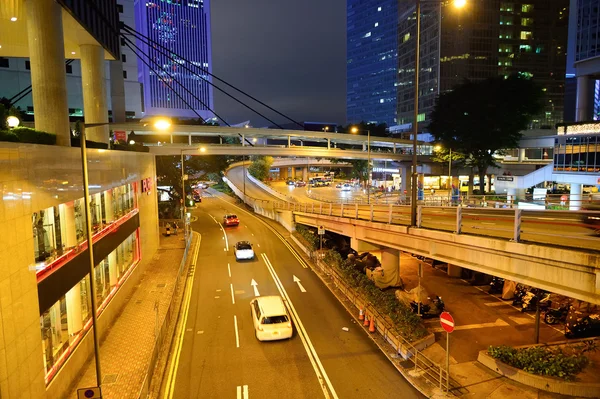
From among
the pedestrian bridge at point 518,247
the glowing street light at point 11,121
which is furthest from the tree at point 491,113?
the glowing street light at point 11,121

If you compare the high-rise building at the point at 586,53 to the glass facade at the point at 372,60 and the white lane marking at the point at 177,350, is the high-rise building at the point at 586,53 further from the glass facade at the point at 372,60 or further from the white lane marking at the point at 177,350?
the glass facade at the point at 372,60

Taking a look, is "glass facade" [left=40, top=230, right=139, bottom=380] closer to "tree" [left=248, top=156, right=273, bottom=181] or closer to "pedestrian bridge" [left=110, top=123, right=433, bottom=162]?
"pedestrian bridge" [left=110, top=123, right=433, bottom=162]

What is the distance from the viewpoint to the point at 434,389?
38.1 feet

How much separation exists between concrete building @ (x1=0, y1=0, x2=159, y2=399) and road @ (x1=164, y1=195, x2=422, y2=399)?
3833mm

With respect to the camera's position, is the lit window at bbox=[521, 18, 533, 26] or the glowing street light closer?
the glowing street light

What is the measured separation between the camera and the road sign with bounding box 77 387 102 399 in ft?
28.9

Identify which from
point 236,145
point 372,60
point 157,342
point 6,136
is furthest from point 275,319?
point 372,60

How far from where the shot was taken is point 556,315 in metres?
17.1

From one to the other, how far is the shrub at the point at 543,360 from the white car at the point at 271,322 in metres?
7.47

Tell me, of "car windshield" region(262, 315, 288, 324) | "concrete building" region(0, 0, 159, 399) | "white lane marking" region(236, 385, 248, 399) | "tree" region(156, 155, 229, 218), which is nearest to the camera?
"concrete building" region(0, 0, 159, 399)

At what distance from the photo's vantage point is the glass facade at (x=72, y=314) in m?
Result: 11.3

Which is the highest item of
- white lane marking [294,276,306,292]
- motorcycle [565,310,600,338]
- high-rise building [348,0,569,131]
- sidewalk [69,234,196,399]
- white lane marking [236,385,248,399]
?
high-rise building [348,0,569,131]

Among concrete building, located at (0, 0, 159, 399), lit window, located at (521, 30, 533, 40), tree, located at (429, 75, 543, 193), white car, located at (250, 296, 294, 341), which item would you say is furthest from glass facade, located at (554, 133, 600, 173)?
lit window, located at (521, 30, 533, 40)

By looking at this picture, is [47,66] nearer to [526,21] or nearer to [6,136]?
[6,136]
